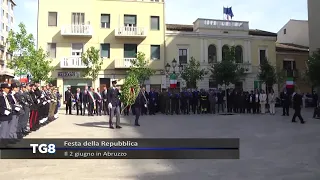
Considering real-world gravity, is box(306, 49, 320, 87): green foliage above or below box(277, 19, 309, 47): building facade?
below

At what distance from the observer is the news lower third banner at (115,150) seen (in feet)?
24.7

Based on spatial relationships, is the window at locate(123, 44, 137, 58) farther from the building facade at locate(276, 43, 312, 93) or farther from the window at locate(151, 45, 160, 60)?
the building facade at locate(276, 43, 312, 93)

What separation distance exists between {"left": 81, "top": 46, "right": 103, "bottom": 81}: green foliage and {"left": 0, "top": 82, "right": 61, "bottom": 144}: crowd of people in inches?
594

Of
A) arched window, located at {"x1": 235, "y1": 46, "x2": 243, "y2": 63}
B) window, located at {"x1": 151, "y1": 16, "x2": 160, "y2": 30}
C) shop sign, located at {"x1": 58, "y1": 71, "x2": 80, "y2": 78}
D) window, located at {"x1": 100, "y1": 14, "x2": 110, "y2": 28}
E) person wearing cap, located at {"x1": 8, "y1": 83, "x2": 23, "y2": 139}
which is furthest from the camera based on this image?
arched window, located at {"x1": 235, "y1": 46, "x2": 243, "y2": 63}

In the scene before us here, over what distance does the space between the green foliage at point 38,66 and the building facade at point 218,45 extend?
43.5 feet

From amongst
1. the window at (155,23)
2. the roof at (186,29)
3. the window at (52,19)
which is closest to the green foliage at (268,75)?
the roof at (186,29)

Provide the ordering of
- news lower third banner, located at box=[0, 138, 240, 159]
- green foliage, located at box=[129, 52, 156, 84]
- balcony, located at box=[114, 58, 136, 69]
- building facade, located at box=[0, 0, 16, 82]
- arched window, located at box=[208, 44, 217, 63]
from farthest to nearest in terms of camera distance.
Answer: building facade, located at box=[0, 0, 16, 82] < arched window, located at box=[208, 44, 217, 63] < balcony, located at box=[114, 58, 136, 69] < green foliage, located at box=[129, 52, 156, 84] < news lower third banner, located at box=[0, 138, 240, 159]

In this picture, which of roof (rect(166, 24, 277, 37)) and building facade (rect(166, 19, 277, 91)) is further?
roof (rect(166, 24, 277, 37))

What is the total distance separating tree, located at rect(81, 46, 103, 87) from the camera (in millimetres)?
30284

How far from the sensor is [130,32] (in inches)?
1330

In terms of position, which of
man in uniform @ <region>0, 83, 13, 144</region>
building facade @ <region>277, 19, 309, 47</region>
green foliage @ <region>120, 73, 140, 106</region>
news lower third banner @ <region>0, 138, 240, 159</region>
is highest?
building facade @ <region>277, 19, 309, 47</region>

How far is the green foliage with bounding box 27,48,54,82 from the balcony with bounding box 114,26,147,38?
8.09m

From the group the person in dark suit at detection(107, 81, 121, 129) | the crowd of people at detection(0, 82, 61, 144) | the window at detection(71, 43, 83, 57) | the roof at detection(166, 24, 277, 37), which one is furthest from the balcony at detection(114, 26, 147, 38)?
the person in dark suit at detection(107, 81, 121, 129)

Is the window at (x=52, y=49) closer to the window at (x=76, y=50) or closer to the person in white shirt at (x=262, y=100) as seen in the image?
the window at (x=76, y=50)
